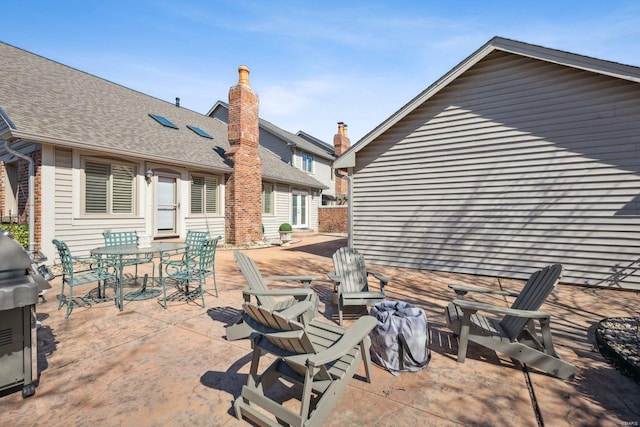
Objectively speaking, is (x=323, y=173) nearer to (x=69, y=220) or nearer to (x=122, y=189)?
(x=122, y=189)

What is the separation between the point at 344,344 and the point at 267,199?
14.4 meters

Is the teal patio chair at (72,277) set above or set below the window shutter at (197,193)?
below

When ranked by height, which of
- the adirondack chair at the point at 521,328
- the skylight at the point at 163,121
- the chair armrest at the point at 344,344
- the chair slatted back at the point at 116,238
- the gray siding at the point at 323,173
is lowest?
the adirondack chair at the point at 521,328

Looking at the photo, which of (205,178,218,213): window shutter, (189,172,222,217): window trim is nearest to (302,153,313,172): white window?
(189,172,222,217): window trim

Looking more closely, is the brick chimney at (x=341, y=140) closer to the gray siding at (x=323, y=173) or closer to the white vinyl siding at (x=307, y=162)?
the gray siding at (x=323, y=173)

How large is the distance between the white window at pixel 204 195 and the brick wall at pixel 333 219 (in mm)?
9151

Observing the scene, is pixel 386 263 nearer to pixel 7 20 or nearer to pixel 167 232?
pixel 167 232

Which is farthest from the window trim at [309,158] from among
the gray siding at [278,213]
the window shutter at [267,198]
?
the window shutter at [267,198]

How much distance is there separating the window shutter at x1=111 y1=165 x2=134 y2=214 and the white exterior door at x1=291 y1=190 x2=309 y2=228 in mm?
9573

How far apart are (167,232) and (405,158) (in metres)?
8.91

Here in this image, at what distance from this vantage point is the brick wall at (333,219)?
19.9 metres

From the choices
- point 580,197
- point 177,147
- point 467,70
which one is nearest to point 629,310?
point 580,197

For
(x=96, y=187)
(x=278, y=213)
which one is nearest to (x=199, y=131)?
(x=278, y=213)

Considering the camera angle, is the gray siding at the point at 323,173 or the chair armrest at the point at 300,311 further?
the gray siding at the point at 323,173
